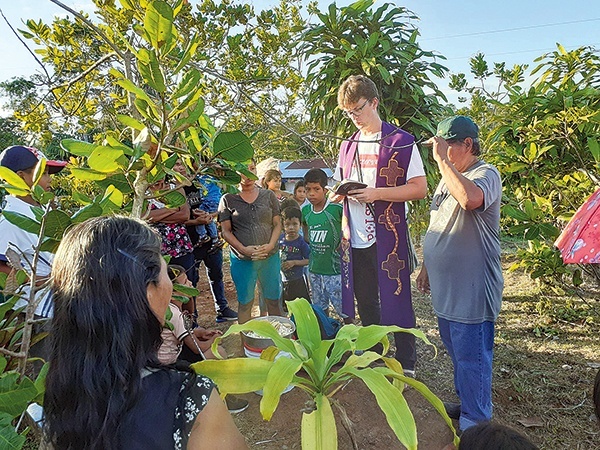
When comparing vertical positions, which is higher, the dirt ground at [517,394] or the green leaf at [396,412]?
the green leaf at [396,412]

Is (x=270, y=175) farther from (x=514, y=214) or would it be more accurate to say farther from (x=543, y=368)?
(x=543, y=368)

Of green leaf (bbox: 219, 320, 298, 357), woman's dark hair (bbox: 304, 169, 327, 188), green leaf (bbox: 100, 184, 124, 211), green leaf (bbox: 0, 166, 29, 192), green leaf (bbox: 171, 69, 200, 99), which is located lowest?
green leaf (bbox: 219, 320, 298, 357)

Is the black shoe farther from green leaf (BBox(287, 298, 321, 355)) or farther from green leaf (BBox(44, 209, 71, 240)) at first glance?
green leaf (BBox(44, 209, 71, 240))

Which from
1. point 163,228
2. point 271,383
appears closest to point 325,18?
point 163,228

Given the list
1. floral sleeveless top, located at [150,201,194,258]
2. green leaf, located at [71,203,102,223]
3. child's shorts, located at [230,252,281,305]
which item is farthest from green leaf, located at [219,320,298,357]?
child's shorts, located at [230,252,281,305]

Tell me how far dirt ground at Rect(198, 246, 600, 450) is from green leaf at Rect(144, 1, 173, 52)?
162 centimetres

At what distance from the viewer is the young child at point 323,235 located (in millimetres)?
3803

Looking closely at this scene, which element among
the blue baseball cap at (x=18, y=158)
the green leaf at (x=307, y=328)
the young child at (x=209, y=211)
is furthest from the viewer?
the young child at (x=209, y=211)

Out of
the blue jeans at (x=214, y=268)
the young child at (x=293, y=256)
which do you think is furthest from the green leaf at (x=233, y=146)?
the young child at (x=293, y=256)

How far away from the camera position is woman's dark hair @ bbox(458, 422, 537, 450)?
4.25 feet

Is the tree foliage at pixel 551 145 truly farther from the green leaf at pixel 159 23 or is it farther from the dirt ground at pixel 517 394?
the green leaf at pixel 159 23

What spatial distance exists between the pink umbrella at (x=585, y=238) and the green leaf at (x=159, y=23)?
63.6 inches

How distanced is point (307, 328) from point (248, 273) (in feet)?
8.50

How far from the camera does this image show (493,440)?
131cm
